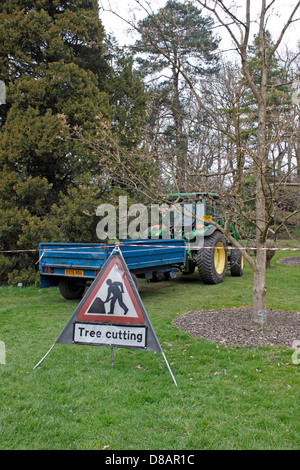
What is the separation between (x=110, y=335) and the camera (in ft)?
Answer: 12.8

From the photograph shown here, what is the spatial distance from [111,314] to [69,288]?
14.7ft

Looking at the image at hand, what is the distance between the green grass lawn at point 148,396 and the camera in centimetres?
272

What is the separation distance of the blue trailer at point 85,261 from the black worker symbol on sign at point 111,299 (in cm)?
241

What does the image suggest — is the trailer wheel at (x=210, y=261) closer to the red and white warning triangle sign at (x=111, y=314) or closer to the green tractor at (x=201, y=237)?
the green tractor at (x=201, y=237)

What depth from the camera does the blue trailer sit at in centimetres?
681

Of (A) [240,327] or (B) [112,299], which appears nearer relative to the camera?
(B) [112,299]

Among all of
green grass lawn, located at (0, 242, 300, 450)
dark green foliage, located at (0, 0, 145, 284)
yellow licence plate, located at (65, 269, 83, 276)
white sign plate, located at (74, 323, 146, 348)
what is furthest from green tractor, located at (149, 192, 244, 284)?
white sign plate, located at (74, 323, 146, 348)

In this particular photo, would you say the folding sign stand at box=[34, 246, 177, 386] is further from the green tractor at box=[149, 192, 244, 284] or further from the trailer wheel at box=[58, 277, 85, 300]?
the green tractor at box=[149, 192, 244, 284]

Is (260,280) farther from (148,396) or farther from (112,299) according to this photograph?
(148,396)

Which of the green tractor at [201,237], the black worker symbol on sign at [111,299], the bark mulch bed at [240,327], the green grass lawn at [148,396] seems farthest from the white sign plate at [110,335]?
the green tractor at [201,237]

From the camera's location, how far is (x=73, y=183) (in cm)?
1086

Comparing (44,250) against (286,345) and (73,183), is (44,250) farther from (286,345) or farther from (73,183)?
(286,345)

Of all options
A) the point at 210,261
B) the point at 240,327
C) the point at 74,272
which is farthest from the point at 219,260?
the point at 240,327

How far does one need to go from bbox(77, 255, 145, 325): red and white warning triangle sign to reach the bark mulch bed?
1508mm
